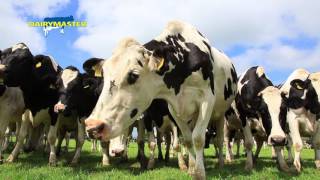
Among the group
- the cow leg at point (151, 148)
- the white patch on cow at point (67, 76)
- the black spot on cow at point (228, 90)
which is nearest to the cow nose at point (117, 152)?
the cow leg at point (151, 148)

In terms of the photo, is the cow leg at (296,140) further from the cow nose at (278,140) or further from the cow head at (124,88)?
the cow head at (124,88)

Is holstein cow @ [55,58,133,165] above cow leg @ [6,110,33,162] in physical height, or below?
above

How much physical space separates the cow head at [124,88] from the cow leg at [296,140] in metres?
4.38

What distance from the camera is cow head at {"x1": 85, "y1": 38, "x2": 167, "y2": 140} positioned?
20.8ft

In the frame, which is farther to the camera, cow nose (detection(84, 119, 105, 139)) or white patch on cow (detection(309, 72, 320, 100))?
white patch on cow (detection(309, 72, 320, 100))

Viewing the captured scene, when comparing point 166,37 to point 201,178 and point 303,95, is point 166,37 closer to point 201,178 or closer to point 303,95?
point 201,178

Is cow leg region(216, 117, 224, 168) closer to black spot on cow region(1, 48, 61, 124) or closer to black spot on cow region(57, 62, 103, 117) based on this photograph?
black spot on cow region(57, 62, 103, 117)

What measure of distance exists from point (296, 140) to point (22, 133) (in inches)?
286

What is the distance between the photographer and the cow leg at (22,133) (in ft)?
40.2

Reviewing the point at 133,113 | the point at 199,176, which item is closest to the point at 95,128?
the point at 133,113

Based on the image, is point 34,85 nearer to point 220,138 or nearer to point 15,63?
point 15,63

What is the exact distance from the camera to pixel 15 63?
11.7 m

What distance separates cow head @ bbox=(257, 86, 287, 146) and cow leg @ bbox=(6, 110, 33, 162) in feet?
21.0

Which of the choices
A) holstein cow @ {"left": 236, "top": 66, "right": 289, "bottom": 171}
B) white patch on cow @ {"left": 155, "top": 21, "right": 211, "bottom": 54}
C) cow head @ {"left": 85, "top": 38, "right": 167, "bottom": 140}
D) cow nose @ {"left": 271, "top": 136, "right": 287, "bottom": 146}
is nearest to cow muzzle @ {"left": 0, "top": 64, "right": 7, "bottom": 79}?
white patch on cow @ {"left": 155, "top": 21, "right": 211, "bottom": 54}
